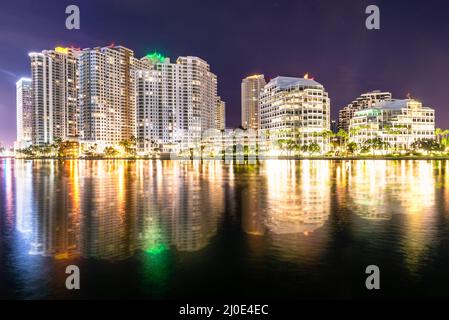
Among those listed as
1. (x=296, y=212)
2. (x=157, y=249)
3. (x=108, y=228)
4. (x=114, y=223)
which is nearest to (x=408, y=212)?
(x=296, y=212)

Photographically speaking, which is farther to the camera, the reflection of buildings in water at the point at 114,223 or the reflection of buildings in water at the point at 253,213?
the reflection of buildings in water at the point at 253,213

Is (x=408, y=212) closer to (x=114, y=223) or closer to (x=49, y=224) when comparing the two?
(x=114, y=223)

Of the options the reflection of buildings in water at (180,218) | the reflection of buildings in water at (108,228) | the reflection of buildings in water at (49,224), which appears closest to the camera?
the reflection of buildings in water at (108,228)

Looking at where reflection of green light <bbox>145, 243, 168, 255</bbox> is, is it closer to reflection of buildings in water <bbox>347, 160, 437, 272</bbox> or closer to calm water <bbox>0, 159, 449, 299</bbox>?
calm water <bbox>0, 159, 449, 299</bbox>

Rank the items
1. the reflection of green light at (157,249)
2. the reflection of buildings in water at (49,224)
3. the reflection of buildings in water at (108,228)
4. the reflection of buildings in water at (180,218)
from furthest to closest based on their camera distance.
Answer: the reflection of buildings in water at (180,218) < the reflection of buildings in water at (49,224) < the reflection of buildings in water at (108,228) < the reflection of green light at (157,249)

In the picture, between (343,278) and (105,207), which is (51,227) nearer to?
(105,207)

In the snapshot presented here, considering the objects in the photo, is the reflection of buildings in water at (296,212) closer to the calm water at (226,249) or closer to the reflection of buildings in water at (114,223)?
the calm water at (226,249)

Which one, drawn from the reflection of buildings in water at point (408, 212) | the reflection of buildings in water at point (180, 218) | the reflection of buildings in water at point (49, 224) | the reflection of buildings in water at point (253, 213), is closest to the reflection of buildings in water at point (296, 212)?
the reflection of buildings in water at point (253, 213)

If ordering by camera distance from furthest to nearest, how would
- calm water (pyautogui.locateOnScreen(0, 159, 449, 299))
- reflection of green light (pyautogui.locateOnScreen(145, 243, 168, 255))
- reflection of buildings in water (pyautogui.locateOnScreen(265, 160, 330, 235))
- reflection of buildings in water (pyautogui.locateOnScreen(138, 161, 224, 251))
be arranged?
reflection of buildings in water (pyautogui.locateOnScreen(265, 160, 330, 235))
reflection of buildings in water (pyautogui.locateOnScreen(138, 161, 224, 251))
reflection of green light (pyautogui.locateOnScreen(145, 243, 168, 255))
calm water (pyautogui.locateOnScreen(0, 159, 449, 299))

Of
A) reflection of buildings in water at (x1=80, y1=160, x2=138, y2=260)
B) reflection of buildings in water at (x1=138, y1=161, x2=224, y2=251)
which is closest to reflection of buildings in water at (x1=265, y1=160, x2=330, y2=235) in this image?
reflection of buildings in water at (x1=138, y1=161, x2=224, y2=251)

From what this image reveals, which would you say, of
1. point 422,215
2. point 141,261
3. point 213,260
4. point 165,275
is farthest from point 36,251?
point 422,215

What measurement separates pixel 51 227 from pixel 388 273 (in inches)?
609

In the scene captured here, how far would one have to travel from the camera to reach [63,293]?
33.0 ft
